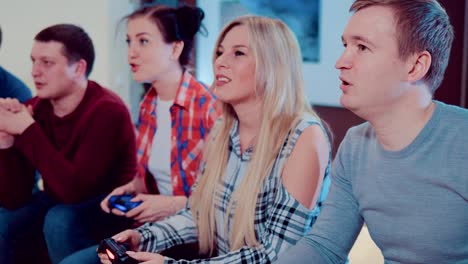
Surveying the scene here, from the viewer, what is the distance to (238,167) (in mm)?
1348

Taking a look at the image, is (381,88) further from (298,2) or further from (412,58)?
(298,2)

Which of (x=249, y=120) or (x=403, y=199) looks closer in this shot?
(x=403, y=199)

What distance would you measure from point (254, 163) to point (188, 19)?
2.38 ft

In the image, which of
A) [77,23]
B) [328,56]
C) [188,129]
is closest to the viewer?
[188,129]

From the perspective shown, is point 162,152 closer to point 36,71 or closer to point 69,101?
point 69,101

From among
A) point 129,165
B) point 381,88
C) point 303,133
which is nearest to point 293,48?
point 303,133

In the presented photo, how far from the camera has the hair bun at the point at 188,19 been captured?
70.9 inches

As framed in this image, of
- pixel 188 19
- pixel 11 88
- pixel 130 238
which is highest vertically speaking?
pixel 188 19

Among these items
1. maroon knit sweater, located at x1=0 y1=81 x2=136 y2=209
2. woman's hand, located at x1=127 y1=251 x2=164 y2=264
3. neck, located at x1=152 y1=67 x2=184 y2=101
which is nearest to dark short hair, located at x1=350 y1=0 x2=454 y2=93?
woman's hand, located at x1=127 y1=251 x2=164 y2=264

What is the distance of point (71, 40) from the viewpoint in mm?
1894

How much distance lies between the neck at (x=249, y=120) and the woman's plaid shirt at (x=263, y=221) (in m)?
0.02

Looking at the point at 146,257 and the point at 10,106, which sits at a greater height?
the point at 10,106

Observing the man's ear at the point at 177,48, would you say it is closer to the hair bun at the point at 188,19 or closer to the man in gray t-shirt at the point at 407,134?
the hair bun at the point at 188,19

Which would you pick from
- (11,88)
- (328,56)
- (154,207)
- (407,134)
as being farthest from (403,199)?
(11,88)
